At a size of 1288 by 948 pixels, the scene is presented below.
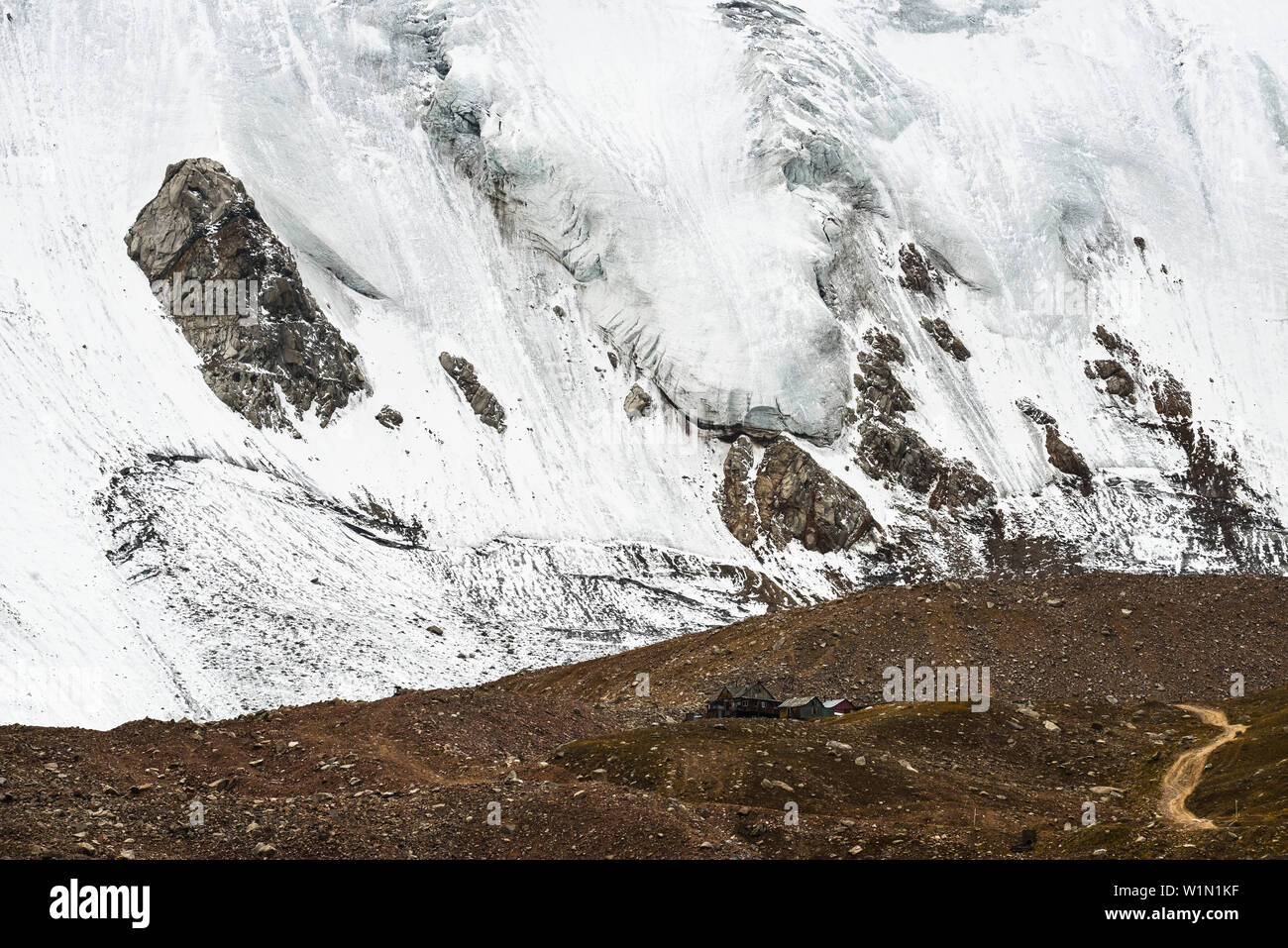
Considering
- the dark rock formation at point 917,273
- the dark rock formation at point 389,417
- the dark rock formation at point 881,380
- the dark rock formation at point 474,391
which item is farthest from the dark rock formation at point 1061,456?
the dark rock formation at point 389,417

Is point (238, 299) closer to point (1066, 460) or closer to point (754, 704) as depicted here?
point (754, 704)

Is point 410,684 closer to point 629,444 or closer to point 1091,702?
point 1091,702

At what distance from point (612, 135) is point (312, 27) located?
2420 centimetres

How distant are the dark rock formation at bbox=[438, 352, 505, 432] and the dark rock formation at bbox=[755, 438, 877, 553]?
1753 cm

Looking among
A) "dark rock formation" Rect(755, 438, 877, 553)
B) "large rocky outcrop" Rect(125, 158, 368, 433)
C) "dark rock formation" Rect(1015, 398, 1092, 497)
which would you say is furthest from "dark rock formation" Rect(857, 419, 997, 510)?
"large rocky outcrop" Rect(125, 158, 368, 433)

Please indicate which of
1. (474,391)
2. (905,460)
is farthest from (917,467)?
(474,391)

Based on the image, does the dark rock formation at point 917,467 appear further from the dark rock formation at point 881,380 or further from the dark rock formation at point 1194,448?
the dark rock formation at point 1194,448

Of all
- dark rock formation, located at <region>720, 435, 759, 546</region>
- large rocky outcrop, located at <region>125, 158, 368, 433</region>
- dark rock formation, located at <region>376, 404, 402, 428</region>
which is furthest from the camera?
dark rock formation, located at <region>720, 435, 759, 546</region>

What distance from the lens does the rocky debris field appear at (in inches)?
836

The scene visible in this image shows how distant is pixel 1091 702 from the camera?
134ft

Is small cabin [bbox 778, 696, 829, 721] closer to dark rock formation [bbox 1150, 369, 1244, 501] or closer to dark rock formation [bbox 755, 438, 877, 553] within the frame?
dark rock formation [bbox 755, 438, 877, 553]

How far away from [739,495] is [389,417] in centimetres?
2282
